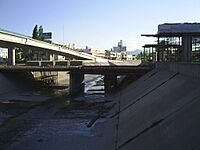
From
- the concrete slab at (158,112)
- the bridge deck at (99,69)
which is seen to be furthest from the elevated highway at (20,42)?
the concrete slab at (158,112)

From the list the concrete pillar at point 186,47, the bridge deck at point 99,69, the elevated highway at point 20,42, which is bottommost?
the bridge deck at point 99,69

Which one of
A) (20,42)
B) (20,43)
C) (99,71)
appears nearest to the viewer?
(99,71)

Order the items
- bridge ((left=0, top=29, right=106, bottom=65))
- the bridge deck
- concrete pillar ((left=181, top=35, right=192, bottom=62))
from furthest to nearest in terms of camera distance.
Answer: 1. the bridge deck
2. bridge ((left=0, top=29, right=106, bottom=65))
3. concrete pillar ((left=181, top=35, right=192, bottom=62))

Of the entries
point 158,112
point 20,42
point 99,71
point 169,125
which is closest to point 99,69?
point 99,71

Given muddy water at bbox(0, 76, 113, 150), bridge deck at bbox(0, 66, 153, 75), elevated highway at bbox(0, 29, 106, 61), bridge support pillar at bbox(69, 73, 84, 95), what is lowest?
muddy water at bbox(0, 76, 113, 150)

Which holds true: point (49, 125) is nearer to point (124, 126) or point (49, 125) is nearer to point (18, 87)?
point (124, 126)

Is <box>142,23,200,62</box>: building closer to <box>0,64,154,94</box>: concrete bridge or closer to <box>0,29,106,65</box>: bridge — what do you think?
<box>0,64,154,94</box>: concrete bridge

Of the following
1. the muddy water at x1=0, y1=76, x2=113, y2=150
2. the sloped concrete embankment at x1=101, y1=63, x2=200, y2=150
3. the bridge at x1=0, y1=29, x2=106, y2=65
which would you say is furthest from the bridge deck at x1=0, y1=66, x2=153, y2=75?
the sloped concrete embankment at x1=101, y1=63, x2=200, y2=150

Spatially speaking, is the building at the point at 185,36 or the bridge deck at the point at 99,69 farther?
the bridge deck at the point at 99,69

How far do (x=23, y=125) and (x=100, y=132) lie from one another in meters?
10.5

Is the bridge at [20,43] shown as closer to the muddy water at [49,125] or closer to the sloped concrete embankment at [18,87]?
the sloped concrete embankment at [18,87]

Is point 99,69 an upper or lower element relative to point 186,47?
lower

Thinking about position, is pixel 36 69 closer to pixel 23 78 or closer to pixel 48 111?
pixel 23 78

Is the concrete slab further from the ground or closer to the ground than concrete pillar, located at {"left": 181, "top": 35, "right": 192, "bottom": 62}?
closer to the ground
